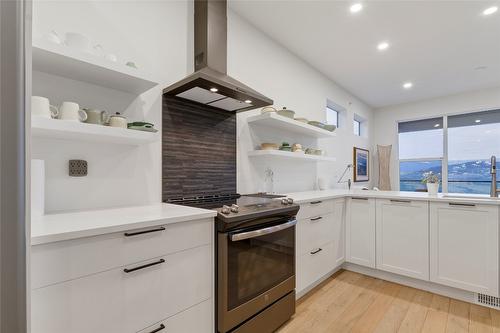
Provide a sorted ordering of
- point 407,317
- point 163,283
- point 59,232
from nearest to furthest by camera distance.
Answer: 1. point 59,232
2. point 163,283
3. point 407,317

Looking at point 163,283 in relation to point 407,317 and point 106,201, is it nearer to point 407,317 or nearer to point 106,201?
point 106,201

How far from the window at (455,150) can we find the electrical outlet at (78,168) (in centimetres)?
639

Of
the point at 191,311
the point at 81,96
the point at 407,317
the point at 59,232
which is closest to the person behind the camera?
the point at 59,232

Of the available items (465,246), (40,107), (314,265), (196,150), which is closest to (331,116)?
(465,246)

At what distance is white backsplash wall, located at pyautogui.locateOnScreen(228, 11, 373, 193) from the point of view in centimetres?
260

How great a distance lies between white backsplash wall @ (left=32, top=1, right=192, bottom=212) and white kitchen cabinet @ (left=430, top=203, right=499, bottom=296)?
9.07ft

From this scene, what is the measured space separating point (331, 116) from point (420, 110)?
2.58 meters

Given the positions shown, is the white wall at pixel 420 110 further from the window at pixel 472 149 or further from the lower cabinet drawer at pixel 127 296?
the lower cabinet drawer at pixel 127 296

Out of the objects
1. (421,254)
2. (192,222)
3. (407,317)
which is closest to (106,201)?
A: (192,222)

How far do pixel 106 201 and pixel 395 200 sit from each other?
9.35 ft

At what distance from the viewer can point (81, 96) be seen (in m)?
1.52

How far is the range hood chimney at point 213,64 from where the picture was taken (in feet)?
6.13

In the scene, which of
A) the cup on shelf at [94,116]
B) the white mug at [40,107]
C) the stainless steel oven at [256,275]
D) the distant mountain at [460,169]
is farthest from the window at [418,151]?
the white mug at [40,107]

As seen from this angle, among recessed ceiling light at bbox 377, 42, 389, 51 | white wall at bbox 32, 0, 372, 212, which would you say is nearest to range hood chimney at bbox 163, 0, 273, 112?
white wall at bbox 32, 0, 372, 212
